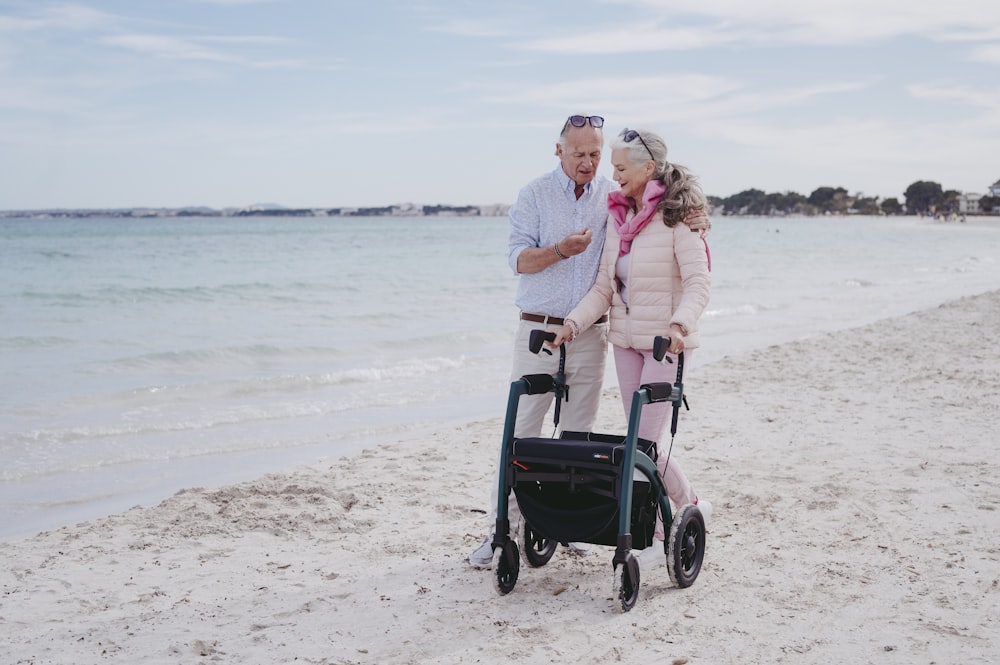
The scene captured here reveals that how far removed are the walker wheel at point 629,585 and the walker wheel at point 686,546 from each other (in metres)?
0.19

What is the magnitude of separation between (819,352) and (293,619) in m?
8.17

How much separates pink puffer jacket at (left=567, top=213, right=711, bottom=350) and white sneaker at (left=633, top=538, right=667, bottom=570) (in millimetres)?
822

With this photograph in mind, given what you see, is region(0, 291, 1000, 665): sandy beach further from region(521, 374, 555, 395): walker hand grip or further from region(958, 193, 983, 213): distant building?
region(958, 193, 983, 213): distant building

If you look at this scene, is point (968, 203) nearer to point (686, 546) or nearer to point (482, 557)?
point (686, 546)

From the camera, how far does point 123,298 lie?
19484mm

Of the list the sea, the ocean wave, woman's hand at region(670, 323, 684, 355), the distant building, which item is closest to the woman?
woman's hand at region(670, 323, 684, 355)

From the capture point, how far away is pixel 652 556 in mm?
3715

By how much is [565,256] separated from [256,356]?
8.56 meters

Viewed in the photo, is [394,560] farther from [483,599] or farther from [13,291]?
[13,291]

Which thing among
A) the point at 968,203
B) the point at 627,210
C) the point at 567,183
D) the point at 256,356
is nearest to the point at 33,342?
the point at 256,356

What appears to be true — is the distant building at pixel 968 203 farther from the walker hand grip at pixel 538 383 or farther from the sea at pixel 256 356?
the walker hand grip at pixel 538 383

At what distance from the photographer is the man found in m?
3.81

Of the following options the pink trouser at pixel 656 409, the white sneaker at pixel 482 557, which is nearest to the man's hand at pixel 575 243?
the pink trouser at pixel 656 409

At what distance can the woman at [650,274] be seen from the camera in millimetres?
3539
